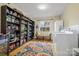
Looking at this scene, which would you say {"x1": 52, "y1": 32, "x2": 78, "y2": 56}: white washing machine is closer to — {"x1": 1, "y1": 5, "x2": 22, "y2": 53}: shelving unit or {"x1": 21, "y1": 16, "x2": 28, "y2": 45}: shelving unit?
{"x1": 21, "y1": 16, "x2": 28, "y2": 45}: shelving unit

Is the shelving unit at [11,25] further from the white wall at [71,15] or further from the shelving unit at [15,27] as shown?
the white wall at [71,15]

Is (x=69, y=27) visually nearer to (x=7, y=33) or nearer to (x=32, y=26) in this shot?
(x=32, y=26)

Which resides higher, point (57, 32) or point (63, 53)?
point (57, 32)

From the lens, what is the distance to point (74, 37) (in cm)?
197

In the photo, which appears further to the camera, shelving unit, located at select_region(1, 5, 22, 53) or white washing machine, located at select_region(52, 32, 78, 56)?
white washing machine, located at select_region(52, 32, 78, 56)

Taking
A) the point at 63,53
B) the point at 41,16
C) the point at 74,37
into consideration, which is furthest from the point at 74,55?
the point at 41,16

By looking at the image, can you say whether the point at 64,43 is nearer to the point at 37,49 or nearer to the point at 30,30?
the point at 37,49

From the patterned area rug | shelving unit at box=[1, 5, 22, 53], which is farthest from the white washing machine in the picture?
shelving unit at box=[1, 5, 22, 53]

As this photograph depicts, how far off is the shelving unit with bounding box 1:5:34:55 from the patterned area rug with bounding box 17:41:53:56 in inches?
4.8

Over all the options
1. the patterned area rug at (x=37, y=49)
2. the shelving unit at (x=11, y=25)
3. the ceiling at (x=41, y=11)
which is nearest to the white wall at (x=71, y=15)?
the ceiling at (x=41, y=11)

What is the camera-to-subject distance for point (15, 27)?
1960 millimetres

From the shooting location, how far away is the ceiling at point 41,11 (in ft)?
6.34

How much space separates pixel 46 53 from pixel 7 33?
0.74 metres

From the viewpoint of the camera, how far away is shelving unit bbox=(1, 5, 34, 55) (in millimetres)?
1840
